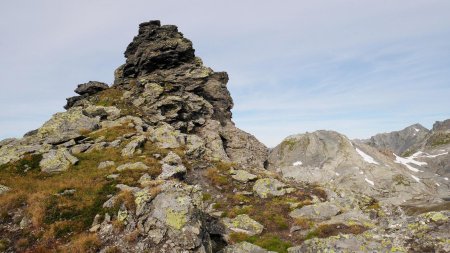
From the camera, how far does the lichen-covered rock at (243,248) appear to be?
21.4 m

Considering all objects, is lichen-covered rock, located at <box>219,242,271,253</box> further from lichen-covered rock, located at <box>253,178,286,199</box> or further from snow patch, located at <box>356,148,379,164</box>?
snow patch, located at <box>356,148,379,164</box>

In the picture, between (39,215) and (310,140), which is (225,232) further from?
(310,140)

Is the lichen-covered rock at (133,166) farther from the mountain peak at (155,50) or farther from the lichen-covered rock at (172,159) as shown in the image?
the mountain peak at (155,50)

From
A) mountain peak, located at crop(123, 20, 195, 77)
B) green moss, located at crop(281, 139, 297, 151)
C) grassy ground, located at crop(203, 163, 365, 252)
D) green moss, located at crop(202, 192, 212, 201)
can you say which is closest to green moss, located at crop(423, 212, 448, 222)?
grassy ground, located at crop(203, 163, 365, 252)

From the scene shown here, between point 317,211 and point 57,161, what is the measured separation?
27223mm

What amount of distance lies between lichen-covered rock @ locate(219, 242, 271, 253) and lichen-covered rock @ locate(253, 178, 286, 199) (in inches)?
427

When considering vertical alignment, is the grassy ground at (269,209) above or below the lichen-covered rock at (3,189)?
below

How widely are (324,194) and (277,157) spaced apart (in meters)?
106

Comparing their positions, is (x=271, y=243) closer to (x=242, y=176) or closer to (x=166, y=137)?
(x=242, y=176)

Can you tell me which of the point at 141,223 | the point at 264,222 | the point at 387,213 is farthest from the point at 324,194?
the point at 141,223

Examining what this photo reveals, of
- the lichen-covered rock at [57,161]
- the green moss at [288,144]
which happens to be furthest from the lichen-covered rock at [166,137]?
the green moss at [288,144]

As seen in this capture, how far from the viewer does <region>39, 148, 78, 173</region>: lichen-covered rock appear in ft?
108

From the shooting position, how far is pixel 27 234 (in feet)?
69.6

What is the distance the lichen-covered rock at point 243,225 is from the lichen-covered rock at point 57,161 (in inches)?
729
